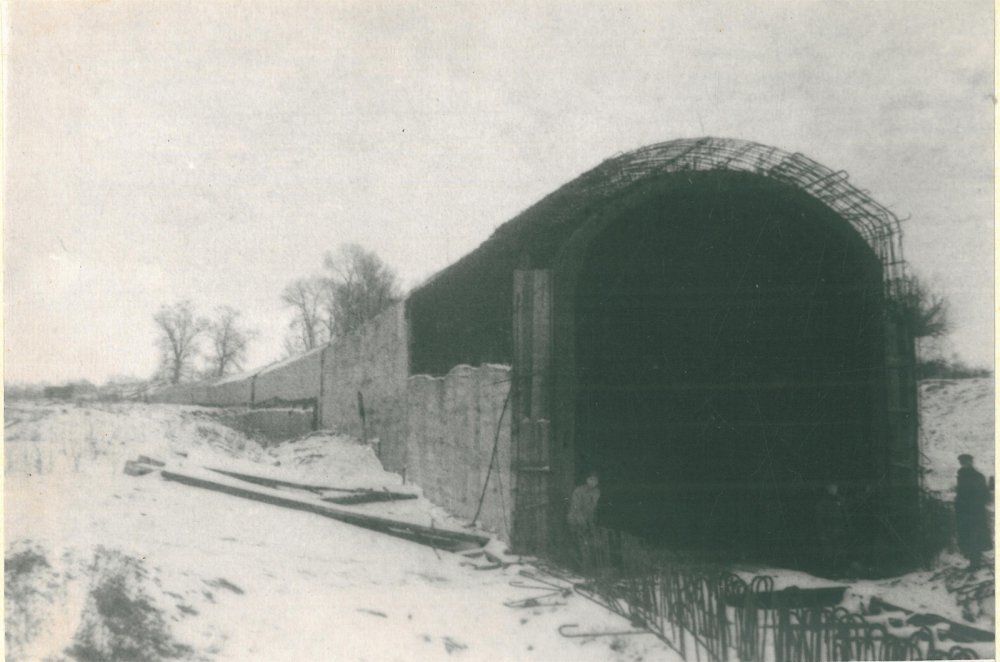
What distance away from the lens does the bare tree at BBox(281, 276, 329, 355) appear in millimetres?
8766

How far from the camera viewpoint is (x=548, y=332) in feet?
30.4

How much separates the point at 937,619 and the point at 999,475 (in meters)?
1.54

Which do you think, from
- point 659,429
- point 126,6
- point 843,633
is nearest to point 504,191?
point 659,429

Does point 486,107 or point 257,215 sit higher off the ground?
point 486,107

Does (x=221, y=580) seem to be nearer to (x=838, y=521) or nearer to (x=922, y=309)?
(x=838, y=521)

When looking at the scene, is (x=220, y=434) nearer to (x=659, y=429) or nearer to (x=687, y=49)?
(x=659, y=429)

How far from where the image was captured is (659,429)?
9.48 meters

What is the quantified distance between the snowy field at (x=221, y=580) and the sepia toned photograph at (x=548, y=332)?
0.10ft

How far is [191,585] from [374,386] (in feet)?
20.2

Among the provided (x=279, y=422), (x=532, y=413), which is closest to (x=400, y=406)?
(x=279, y=422)

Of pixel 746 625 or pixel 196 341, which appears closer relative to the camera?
pixel 746 625

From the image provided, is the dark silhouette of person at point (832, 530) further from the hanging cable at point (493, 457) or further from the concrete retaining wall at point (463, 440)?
the hanging cable at point (493, 457)

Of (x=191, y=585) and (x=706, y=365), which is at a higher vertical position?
(x=706, y=365)

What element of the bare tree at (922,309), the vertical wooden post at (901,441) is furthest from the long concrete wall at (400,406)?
the bare tree at (922,309)
